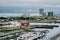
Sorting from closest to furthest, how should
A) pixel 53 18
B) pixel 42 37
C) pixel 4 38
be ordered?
1. pixel 4 38
2. pixel 42 37
3. pixel 53 18

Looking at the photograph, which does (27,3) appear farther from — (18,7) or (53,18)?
(53,18)

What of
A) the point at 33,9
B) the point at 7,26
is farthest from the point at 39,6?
the point at 7,26

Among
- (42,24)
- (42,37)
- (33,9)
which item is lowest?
(42,37)

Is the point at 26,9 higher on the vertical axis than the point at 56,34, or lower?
higher

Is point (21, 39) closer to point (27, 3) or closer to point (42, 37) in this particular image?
point (42, 37)

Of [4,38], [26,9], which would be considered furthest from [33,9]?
[4,38]

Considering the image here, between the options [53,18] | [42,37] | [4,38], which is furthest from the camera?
[53,18]

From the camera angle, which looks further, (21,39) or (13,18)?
(13,18)

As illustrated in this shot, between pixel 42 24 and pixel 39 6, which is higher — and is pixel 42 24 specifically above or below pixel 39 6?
below

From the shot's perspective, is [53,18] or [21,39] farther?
[53,18]
